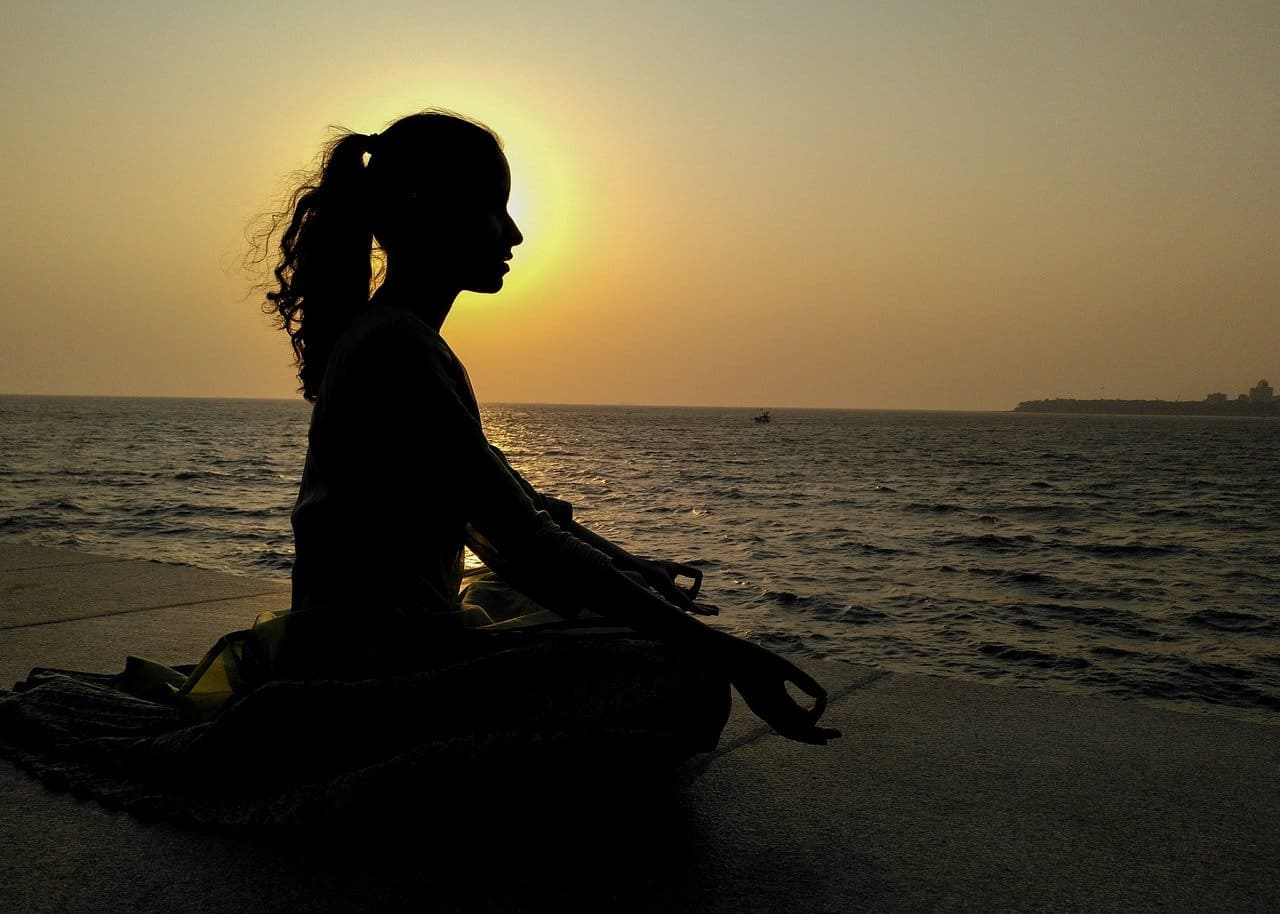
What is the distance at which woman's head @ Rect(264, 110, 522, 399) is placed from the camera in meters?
2.18

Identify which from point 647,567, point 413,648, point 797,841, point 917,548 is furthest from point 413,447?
point 917,548

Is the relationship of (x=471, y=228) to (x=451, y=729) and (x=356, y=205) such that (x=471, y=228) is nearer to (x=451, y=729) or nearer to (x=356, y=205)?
(x=356, y=205)

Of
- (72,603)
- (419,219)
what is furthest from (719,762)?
(72,603)

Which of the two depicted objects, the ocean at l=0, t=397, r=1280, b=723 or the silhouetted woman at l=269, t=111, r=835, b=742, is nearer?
the silhouetted woman at l=269, t=111, r=835, b=742

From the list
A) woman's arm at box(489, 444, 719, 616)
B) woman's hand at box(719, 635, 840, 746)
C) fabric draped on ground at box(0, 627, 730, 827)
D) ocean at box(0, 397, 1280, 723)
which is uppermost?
woman's arm at box(489, 444, 719, 616)

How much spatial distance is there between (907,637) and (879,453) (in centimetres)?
5857

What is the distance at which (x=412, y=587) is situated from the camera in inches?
85.0

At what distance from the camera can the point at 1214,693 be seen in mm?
8453

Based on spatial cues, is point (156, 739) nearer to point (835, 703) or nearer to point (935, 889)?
point (935, 889)

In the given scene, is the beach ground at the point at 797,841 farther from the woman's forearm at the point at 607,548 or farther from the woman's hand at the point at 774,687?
the woman's forearm at the point at 607,548

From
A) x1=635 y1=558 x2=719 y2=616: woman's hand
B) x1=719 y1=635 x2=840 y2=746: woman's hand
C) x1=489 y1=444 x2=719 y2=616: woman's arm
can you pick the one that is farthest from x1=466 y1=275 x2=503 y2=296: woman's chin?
x1=719 y1=635 x2=840 y2=746: woman's hand

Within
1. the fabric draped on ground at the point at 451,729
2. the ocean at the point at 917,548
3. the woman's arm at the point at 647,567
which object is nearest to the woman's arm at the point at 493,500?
the fabric draped on ground at the point at 451,729

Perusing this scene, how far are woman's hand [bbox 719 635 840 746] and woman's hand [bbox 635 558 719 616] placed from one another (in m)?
0.52

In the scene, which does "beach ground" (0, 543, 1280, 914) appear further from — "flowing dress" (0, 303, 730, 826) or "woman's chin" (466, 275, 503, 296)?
"woman's chin" (466, 275, 503, 296)
